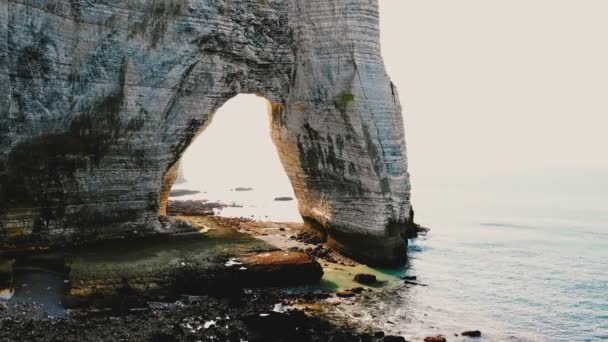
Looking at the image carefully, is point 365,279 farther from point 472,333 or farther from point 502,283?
point 502,283

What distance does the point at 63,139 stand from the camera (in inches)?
763

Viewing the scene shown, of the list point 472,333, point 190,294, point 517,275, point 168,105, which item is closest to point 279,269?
point 190,294

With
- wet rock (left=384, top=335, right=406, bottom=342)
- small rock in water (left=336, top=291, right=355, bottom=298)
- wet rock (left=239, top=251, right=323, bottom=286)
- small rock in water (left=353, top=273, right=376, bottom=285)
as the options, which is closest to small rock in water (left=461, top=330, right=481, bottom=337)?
wet rock (left=384, top=335, right=406, bottom=342)

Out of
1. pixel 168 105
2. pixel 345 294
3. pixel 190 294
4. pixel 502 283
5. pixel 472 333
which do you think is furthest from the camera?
pixel 502 283

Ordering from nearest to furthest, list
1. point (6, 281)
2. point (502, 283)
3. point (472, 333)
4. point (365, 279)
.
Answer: point (472, 333), point (6, 281), point (365, 279), point (502, 283)

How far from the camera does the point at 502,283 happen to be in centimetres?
2167

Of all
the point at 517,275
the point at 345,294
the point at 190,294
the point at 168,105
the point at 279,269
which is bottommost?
the point at 190,294

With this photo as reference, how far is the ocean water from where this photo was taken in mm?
16016

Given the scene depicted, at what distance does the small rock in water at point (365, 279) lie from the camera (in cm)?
1959

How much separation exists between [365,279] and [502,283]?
6.30m

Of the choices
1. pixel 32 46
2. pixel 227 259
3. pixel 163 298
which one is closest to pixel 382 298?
pixel 227 259

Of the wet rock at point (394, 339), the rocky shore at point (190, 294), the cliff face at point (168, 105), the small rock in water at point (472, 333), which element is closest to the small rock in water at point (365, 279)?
the rocky shore at point (190, 294)

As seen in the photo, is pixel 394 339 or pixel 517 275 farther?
pixel 517 275

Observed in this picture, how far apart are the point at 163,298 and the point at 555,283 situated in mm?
16107
